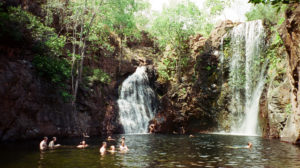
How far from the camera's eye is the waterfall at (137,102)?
32.1 meters

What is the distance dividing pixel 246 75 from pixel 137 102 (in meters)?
14.7

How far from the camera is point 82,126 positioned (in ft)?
85.9

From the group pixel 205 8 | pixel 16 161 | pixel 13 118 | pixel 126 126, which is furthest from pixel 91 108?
pixel 205 8

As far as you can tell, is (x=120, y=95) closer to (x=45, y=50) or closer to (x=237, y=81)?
(x=45, y=50)

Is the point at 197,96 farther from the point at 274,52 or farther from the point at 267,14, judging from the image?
the point at 267,14

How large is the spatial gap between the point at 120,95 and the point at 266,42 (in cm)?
2002

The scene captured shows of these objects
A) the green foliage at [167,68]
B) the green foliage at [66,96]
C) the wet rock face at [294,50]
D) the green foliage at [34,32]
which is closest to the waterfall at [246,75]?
the green foliage at [167,68]

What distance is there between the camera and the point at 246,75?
32.6 meters

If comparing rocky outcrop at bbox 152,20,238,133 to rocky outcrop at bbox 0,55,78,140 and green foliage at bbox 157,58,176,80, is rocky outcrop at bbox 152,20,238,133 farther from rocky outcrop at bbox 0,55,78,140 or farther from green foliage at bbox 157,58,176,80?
Result: rocky outcrop at bbox 0,55,78,140

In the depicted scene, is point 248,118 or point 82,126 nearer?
point 82,126

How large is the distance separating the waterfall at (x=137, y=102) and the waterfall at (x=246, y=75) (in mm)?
11096

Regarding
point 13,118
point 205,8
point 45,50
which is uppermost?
point 205,8

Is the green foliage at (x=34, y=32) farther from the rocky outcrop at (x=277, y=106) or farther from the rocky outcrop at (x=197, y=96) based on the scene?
the rocky outcrop at (x=277, y=106)

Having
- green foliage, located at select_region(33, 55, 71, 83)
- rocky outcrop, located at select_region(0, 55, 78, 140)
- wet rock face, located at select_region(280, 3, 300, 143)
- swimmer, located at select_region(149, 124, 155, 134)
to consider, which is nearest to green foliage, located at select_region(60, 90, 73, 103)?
rocky outcrop, located at select_region(0, 55, 78, 140)
